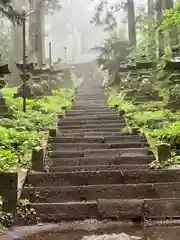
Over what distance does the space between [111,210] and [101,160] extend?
2514 mm

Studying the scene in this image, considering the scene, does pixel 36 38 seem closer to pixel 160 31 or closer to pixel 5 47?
pixel 160 31

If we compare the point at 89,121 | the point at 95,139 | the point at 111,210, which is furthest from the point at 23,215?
the point at 89,121

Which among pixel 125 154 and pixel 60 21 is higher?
pixel 60 21

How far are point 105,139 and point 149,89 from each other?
686cm

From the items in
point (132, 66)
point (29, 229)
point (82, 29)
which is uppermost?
point (82, 29)

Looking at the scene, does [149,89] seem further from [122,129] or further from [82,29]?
[82,29]

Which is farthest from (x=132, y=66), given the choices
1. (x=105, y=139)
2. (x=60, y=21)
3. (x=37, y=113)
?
(x=60, y=21)

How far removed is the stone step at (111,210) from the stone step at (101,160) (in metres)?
2.22

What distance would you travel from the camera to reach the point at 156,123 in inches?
459

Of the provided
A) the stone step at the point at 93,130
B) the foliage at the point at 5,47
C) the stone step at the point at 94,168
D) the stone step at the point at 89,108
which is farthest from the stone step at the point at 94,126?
the foliage at the point at 5,47

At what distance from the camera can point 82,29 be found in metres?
69.4

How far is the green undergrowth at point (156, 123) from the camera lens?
30.8 feet

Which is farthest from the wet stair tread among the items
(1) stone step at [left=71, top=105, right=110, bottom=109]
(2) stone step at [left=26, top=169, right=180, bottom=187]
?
(1) stone step at [left=71, top=105, right=110, bottom=109]

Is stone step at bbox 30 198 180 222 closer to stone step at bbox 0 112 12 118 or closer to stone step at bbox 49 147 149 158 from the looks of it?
stone step at bbox 49 147 149 158
